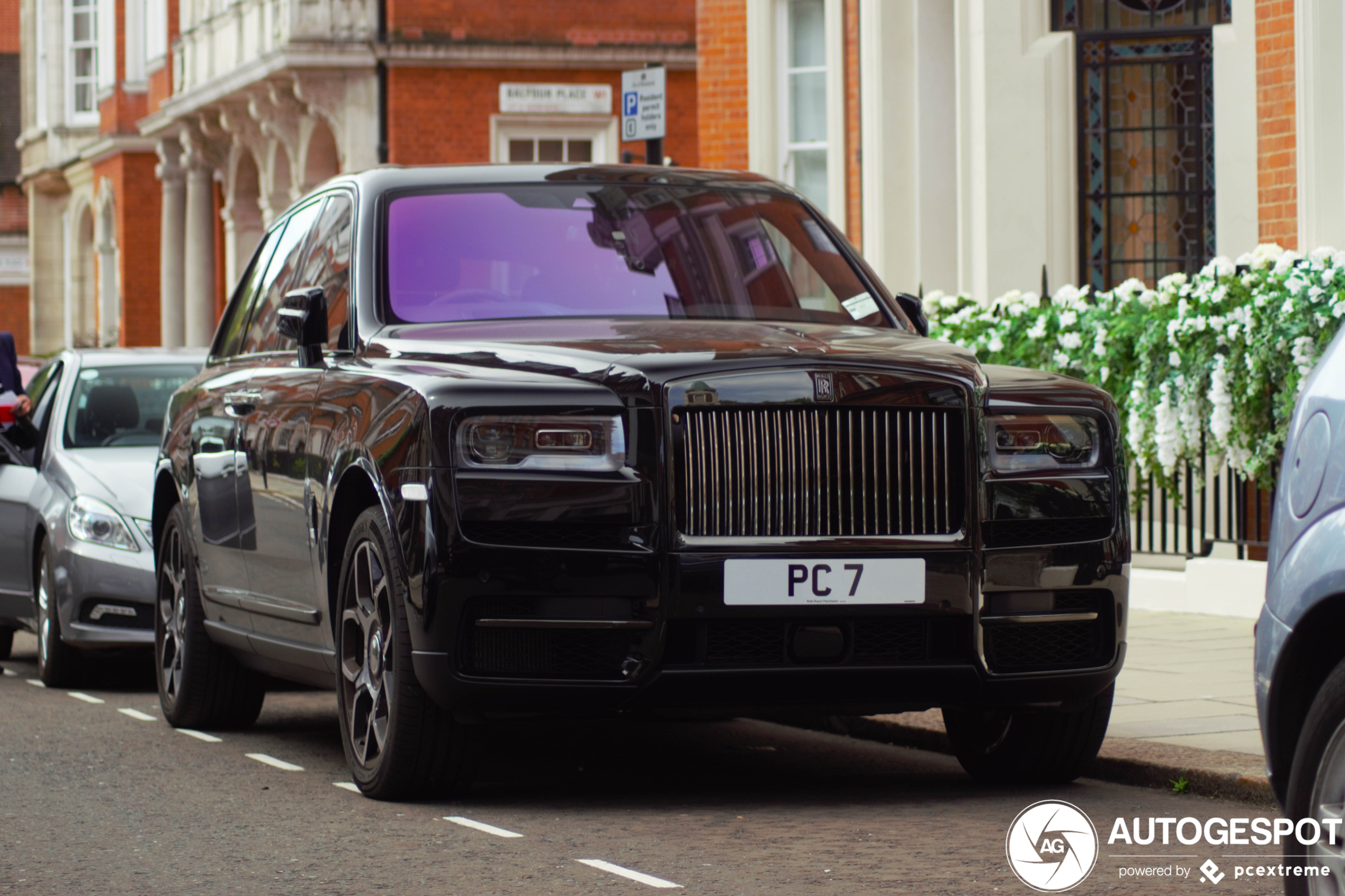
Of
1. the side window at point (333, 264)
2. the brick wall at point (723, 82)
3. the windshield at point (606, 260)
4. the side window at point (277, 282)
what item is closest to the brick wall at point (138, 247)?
the brick wall at point (723, 82)

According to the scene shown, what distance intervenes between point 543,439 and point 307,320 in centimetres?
156

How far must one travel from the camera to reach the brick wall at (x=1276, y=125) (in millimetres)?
13570

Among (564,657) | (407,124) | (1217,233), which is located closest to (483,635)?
(564,657)

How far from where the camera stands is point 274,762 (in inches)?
326

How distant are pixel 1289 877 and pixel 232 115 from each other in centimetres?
3041

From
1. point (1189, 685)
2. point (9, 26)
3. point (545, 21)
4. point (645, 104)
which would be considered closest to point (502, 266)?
point (1189, 685)

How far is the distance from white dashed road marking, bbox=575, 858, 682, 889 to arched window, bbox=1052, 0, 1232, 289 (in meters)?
10.1

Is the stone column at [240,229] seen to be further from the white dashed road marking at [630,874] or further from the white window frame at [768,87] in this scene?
the white dashed road marking at [630,874]

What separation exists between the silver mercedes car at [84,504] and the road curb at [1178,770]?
4.34m

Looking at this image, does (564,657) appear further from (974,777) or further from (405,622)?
(974,777)

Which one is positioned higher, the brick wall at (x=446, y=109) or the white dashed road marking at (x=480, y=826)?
the brick wall at (x=446, y=109)

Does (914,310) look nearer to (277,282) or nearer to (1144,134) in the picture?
(277,282)

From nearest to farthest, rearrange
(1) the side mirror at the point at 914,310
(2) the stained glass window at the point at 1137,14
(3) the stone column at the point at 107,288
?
(1) the side mirror at the point at 914,310, (2) the stained glass window at the point at 1137,14, (3) the stone column at the point at 107,288

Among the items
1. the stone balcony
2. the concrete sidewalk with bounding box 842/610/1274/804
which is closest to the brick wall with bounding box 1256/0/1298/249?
the concrete sidewalk with bounding box 842/610/1274/804
